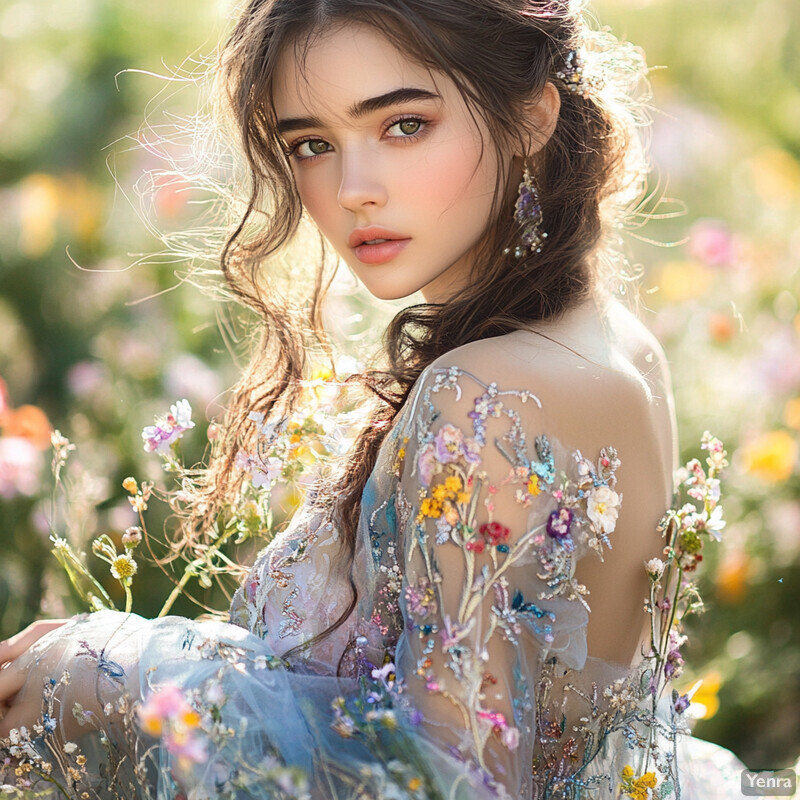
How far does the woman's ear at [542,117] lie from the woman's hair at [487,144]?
0.02 metres

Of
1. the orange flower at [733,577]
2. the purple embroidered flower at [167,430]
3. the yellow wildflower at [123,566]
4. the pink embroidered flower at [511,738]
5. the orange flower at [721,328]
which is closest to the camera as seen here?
the pink embroidered flower at [511,738]

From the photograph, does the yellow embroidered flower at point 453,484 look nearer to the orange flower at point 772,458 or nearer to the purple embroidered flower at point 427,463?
the purple embroidered flower at point 427,463

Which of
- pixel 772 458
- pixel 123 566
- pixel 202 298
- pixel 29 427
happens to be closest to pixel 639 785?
pixel 123 566

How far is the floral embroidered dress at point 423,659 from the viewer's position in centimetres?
125

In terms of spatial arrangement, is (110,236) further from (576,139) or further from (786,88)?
(786,88)

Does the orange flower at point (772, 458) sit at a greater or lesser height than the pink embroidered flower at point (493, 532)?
lesser

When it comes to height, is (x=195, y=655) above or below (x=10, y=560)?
above

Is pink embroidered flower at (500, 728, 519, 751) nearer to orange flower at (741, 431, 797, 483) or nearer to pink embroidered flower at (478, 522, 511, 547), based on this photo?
pink embroidered flower at (478, 522, 511, 547)

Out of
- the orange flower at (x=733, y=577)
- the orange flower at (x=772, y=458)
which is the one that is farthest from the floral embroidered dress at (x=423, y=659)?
the orange flower at (x=772, y=458)

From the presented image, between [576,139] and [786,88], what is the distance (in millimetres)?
3193

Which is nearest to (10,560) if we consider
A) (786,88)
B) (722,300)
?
(722,300)

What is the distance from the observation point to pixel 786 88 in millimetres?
4492

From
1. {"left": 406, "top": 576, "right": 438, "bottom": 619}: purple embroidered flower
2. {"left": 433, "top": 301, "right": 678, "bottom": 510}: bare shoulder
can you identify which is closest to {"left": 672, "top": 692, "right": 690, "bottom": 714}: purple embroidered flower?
{"left": 433, "top": 301, "right": 678, "bottom": 510}: bare shoulder

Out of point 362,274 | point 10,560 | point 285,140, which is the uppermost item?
point 285,140
